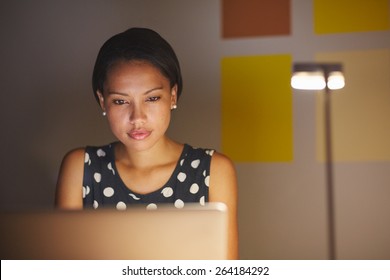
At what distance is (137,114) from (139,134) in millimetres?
87

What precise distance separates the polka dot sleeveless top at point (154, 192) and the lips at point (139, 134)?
14 cm

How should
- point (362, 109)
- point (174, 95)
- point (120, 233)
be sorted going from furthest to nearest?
point (174, 95)
point (362, 109)
point (120, 233)

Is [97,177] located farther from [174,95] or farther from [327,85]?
[327,85]

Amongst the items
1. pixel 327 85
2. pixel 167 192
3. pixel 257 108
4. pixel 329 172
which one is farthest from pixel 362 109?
pixel 167 192

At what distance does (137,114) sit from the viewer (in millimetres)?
1871

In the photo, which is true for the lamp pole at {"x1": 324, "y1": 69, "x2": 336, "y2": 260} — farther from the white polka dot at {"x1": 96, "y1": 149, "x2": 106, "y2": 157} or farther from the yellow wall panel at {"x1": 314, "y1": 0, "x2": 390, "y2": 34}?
the white polka dot at {"x1": 96, "y1": 149, "x2": 106, "y2": 157}

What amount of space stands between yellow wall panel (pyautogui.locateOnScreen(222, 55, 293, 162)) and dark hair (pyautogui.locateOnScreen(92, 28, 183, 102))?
0.22 meters

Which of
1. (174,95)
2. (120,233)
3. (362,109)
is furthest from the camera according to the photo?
(174,95)

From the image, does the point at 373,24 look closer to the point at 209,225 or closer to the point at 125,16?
the point at 125,16

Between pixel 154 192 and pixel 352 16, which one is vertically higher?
pixel 352 16

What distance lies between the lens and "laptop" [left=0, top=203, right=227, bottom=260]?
1.14 metres

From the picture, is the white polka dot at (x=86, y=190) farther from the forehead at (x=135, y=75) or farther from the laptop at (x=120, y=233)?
the laptop at (x=120, y=233)
